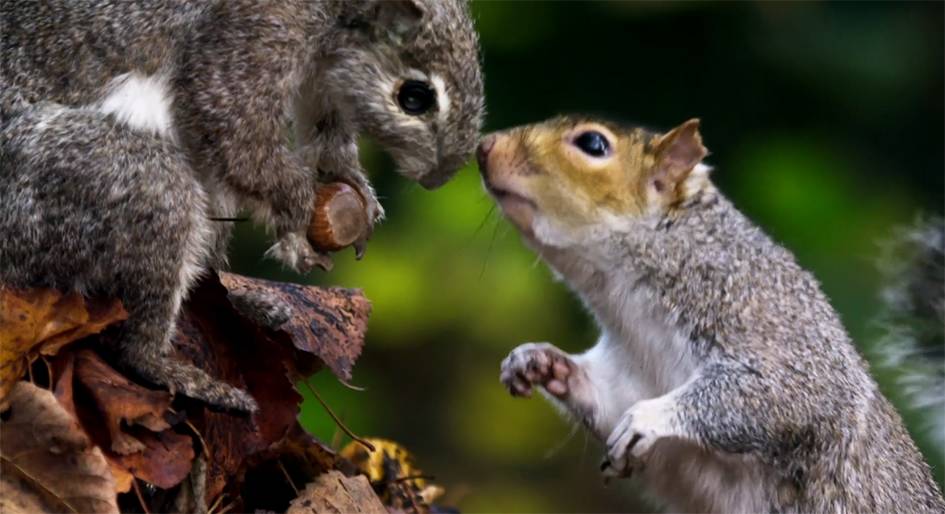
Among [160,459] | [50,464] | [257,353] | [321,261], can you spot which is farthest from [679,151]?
[50,464]

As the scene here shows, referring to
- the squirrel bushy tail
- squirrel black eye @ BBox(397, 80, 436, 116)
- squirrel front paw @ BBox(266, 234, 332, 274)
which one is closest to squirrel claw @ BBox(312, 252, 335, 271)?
squirrel front paw @ BBox(266, 234, 332, 274)

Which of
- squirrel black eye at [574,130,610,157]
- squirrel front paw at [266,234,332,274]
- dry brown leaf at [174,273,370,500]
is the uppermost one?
squirrel black eye at [574,130,610,157]

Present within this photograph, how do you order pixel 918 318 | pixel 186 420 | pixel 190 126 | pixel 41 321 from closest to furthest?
pixel 41 321 → pixel 186 420 → pixel 190 126 → pixel 918 318

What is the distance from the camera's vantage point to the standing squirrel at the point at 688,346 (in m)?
2.57

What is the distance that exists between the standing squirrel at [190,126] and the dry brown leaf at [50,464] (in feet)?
0.73

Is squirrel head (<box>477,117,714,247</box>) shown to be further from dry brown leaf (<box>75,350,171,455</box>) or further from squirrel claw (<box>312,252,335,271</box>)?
dry brown leaf (<box>75,350,171,455</box>)

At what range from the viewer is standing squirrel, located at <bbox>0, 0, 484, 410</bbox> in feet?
7.04

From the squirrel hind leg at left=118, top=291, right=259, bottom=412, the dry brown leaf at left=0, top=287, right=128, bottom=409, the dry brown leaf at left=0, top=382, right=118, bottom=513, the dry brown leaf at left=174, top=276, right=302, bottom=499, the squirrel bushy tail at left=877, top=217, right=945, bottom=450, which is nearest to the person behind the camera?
the dry brown leaf at left=0, top=382, right=118, bottom=513

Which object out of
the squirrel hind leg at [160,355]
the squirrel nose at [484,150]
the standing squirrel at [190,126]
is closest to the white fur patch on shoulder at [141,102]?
the standing squirrel at [190,126]

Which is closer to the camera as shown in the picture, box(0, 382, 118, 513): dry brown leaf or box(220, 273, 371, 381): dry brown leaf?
box(0, 382, 118, 513): dry brown leaf

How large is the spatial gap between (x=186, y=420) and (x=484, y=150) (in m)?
0.74

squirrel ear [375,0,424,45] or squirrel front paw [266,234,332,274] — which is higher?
squirrel ear [375,0,424,45]

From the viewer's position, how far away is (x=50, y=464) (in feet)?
6.48

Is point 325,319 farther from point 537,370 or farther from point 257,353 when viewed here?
point 537,370
